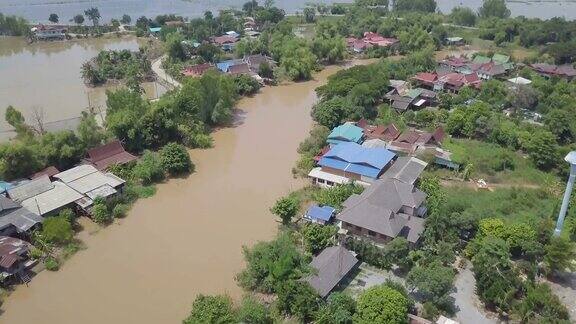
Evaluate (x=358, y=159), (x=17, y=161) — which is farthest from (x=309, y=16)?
(x=17, y=161)

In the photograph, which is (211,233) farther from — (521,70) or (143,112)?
(521,70)

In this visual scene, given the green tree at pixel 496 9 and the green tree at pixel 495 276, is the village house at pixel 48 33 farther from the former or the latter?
the green tree at pixel 496 9

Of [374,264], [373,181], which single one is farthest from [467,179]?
[374,264]

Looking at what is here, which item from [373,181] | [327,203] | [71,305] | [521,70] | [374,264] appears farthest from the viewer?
[521,70]

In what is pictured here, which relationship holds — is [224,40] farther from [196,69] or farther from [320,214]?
[320,214]

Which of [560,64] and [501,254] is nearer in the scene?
[501,254]

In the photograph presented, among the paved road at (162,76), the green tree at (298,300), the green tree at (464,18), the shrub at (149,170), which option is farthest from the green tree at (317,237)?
the green tree at (464,18)
